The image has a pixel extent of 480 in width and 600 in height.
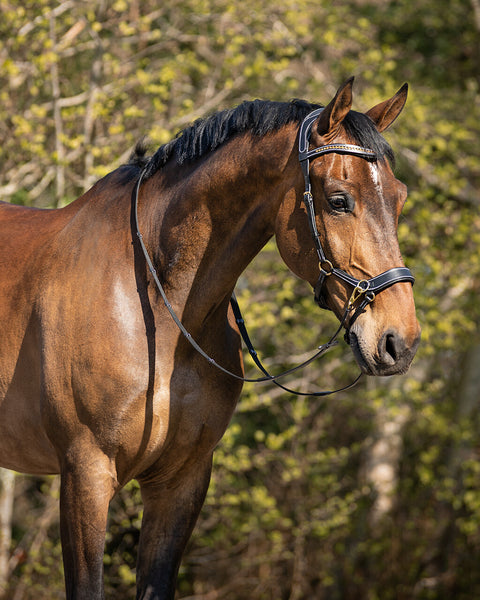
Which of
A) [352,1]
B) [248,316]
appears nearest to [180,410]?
[248,316]

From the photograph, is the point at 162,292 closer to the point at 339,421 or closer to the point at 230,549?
the point at 230,549

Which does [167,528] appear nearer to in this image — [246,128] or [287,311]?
[246,128]

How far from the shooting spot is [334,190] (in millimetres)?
2264

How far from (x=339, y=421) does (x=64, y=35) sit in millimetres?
4781

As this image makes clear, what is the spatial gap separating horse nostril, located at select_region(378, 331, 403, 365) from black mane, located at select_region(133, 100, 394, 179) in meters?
0.59

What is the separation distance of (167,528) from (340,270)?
126 centimetres

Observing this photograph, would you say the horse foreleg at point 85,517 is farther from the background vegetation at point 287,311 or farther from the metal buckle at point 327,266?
the background vegetation at point 287,311

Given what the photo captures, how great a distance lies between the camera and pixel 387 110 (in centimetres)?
253

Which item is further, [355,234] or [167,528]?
[167,528]

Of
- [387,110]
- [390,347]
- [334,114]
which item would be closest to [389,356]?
[390,347]

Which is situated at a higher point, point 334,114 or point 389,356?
point 334,114

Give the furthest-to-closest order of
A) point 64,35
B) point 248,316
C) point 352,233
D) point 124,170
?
point 64,35
point 248,316
point 124,170
point 352,233

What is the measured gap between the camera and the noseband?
2.17 metres

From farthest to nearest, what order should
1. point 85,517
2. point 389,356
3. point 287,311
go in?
point 287,311 → point 85,517 → point 389,356
